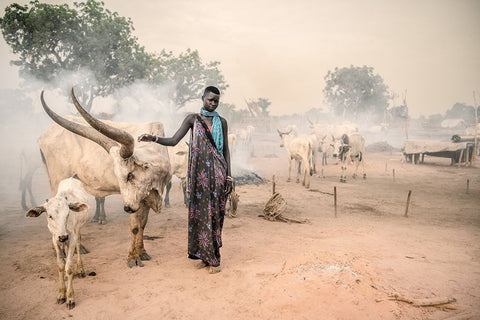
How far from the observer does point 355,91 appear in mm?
43344

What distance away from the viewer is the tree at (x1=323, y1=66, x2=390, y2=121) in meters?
41.9

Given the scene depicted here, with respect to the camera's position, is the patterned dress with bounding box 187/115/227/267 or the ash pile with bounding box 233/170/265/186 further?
the ash pile with bounding box 233/170/265/186

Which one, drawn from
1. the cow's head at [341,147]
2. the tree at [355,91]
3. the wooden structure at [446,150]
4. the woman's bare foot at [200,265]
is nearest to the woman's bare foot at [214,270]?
the woman's bare foot at [200,265]

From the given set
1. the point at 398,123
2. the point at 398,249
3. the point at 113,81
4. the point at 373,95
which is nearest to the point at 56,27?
the point at 113,81

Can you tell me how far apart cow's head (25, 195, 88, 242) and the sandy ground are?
863 mm

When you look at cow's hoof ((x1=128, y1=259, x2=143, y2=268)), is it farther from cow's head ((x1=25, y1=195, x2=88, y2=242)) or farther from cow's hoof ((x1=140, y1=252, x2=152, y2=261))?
cow's head ((x1=25, y1=195, x2=88, y2=242))

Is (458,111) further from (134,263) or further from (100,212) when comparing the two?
(134,263)

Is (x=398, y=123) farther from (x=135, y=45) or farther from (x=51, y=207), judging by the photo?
(x=51, y=207)

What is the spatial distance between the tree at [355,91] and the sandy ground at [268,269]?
125 feet

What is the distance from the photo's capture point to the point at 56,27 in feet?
50.2

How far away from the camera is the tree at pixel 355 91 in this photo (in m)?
41.9

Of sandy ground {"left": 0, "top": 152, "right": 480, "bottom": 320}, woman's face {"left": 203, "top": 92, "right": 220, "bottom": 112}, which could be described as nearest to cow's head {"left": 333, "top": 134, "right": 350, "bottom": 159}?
sandy ground {"left": 0, "top": 152, "right": 480, "bottom": 320}

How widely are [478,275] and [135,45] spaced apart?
68.7 ft

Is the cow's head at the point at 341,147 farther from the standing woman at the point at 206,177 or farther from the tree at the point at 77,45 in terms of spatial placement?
the tree at the point at 77,45
